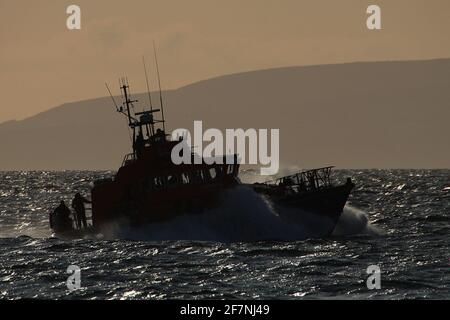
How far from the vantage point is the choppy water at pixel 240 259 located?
24.1 metres

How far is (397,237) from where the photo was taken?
4009 centimetres

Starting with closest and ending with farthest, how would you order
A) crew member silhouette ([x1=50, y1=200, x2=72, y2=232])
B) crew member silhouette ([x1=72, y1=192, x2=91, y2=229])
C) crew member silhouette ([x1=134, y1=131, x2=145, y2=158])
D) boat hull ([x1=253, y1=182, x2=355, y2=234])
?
boat hull ([x1=253, y1=182, x2=355, y2=234])
crew member silhouette ([x1=134, y1=131, x2=145, y2=158])
crew member silhouette ([x1=72, y1=192, x2=91, y2=229])
crew member silhouette ([x1=50, y1=200, x2=72, y2=232])

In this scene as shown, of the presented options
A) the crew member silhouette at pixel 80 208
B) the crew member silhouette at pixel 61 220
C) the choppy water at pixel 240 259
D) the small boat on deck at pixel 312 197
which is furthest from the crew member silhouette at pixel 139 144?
the crew member silhouette at pixel 61 220

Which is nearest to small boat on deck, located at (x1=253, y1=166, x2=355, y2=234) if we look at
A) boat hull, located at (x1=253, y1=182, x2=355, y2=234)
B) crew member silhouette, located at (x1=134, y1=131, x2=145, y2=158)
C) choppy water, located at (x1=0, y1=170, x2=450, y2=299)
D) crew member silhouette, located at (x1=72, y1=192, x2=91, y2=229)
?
boat hull, located at (x1=253, y1=182, x2=355, y2=234)

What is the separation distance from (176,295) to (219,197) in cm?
1601

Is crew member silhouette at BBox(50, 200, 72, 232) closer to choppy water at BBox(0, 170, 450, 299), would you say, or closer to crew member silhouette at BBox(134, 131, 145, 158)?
choppy water at BBox(0, 170, 450, 299)

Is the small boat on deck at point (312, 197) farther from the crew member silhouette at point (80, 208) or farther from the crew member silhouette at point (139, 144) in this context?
the crew member silhouette at point (80, 208)

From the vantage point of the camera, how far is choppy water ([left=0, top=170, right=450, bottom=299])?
79.1 feet

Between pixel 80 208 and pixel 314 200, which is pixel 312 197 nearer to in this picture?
pixel 314 200

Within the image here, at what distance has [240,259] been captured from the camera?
3128 cm

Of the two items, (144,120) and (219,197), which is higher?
(144,120)
